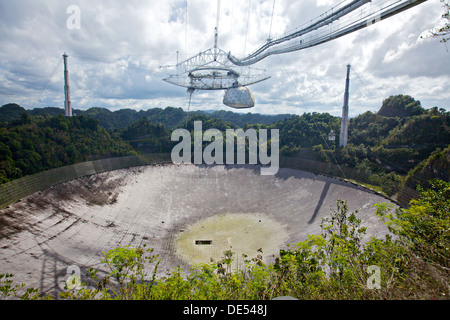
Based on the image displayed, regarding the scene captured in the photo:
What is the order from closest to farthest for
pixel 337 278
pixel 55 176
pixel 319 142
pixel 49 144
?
pixel 337 278, pixel 55 176, pixel 49 144, pixel 319 142

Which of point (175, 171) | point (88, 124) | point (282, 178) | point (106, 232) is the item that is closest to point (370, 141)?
point (282, 178)

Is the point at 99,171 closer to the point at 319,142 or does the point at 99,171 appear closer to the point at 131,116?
the point at 319,142

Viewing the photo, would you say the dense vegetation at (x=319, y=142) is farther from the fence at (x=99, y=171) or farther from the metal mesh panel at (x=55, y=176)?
the metal mesh panel at (x=55, y=176)

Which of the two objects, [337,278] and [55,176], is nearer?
[337,278]

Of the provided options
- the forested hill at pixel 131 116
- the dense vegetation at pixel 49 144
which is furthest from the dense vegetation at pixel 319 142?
the forested hill at pixel 131 116

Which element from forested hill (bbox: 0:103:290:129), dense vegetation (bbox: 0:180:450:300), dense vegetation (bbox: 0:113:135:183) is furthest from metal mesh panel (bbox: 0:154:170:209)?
forested hill (bbox: 0:103:290:129)

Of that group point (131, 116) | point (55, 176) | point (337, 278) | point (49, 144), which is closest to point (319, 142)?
point (55, 176)

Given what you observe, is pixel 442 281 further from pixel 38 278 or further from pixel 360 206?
pixel 360 206

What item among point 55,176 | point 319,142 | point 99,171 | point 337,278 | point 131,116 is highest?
point 131,116
